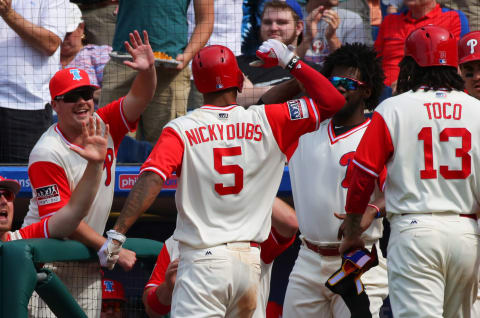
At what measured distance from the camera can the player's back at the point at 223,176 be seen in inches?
152

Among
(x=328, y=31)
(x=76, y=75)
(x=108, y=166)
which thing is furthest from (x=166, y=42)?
(x=108, y=166)

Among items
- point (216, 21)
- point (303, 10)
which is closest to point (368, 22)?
point (303, 10)

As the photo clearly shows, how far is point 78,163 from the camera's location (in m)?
4.69

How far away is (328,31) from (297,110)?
293 centimetres

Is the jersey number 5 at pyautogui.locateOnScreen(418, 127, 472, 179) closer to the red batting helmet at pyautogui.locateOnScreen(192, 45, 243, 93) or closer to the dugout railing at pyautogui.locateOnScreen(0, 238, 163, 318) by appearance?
the red batting helmet at pyautogui.locateOnScreen(192, 45, 243, 93)

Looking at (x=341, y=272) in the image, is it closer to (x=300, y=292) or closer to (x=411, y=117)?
(x=300, y=292)

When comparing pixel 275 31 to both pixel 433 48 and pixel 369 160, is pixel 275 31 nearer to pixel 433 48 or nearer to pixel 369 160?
pixel 433 48

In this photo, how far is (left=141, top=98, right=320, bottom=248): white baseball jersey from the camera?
386cm

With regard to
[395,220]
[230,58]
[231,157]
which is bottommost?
[395,220]

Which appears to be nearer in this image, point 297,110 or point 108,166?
point 297,110

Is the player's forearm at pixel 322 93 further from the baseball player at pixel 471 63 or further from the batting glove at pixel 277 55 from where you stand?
the baseball player at pixel 471 63

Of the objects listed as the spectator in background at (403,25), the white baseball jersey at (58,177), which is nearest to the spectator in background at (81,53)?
the white baseball jersey at (58,177)

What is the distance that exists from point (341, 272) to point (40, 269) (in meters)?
1.52

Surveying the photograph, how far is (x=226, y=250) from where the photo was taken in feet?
12.5
